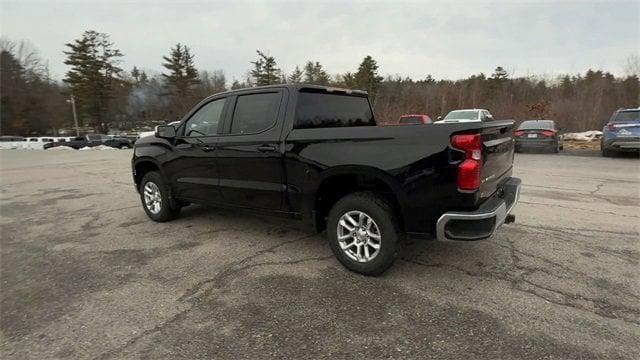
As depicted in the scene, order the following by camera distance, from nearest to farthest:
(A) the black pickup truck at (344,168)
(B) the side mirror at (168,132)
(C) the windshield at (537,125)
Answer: (A) the black pickup truck at (344,168), (B) the side mirror at (168,132), (C) the windshield at (537,125)

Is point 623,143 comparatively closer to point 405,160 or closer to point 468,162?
point 468,162

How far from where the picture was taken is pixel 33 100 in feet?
174

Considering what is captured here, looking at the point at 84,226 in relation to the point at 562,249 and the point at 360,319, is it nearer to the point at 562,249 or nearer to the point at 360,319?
the point at 360,319

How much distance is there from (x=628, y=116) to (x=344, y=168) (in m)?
14.0

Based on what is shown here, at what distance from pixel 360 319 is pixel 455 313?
760mm

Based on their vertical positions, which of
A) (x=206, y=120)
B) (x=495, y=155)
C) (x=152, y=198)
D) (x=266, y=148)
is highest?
(x=206, y=120)

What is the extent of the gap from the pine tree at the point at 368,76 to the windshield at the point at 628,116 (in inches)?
1386

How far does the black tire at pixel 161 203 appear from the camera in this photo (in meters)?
5.87

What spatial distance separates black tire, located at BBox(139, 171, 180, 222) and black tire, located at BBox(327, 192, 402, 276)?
299cm

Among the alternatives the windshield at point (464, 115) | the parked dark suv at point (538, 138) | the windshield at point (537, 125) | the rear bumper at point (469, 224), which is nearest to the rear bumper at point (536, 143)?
the parked dark suv at point (538, 138)

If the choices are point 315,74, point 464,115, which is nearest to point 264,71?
point 315,74

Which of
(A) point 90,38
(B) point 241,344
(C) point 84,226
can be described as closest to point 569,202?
(B) point 241,344

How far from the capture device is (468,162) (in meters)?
3.24

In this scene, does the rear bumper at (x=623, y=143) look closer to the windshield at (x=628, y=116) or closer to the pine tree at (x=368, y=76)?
the windshield at (x=628, y=116)
